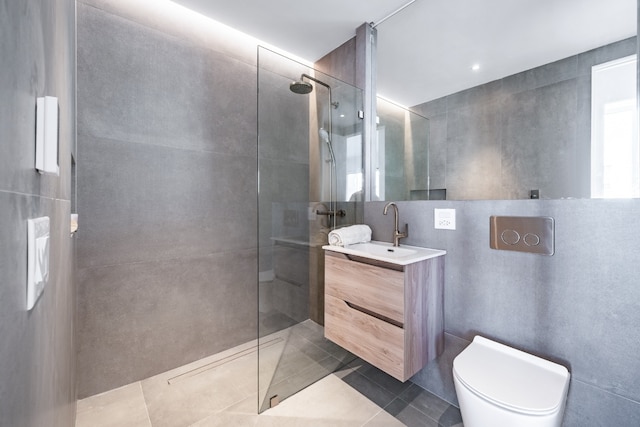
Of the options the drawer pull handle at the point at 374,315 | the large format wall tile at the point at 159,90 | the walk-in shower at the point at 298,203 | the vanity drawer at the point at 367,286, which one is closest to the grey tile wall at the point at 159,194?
the large format wall tile at the point at 159,90

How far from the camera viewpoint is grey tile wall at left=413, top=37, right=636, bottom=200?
130cm

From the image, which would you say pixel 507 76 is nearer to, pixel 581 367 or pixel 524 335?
pixel 524 335

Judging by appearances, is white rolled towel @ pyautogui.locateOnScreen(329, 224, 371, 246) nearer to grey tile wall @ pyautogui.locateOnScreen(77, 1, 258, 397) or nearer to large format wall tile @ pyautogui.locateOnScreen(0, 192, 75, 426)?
grey tile wall @ pyautogui.locateOnScreen(77, 1, 258, 397)

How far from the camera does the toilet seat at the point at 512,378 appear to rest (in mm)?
1048

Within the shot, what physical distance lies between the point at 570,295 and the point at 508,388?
538 millimetres

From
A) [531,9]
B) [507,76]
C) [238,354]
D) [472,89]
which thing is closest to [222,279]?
[238,354]

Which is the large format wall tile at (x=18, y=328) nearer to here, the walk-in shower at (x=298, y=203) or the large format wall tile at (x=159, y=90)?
the walk-in shower at (x=298, y=203)

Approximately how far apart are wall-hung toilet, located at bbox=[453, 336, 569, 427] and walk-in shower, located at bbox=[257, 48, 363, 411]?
3.45 ft

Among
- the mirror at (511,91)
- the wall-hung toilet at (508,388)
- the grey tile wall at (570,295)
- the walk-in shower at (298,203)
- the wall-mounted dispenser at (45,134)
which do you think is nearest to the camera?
the wall-mounted dispenser at (45,134)

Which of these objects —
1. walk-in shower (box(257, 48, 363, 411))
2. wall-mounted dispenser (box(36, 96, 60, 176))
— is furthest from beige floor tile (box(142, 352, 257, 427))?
wall-mounted dispenser (box(36, 96, 60, 176))

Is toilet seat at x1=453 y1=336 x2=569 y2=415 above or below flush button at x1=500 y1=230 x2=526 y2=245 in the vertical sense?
below

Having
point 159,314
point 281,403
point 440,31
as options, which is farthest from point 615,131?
point 159,314

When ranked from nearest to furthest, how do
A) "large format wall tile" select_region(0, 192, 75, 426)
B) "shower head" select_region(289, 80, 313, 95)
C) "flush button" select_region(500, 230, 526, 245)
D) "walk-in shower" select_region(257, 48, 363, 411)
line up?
1. "large format wall tile" select_region(0, 192, 75, 426)
2. "flush button" select_region(500, 230, 526, 245)
3. "walk-in shower" select_region(257, 48, 363, 411)
4. "shower head" select_region(289, 80, 313, 95)

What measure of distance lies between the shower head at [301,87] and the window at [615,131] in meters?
1.56
